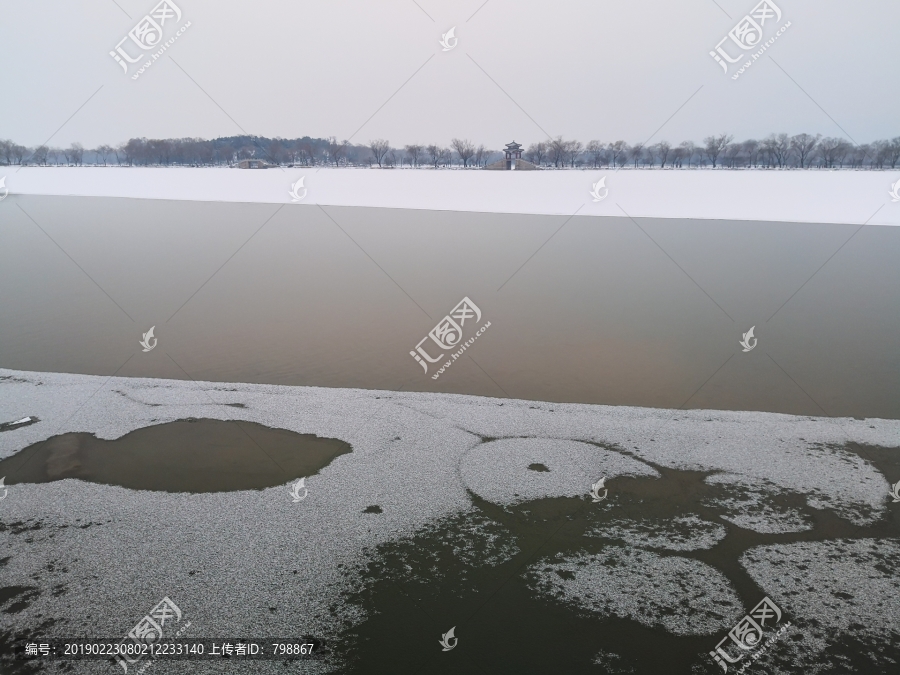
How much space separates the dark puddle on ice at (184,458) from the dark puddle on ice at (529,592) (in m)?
1.52

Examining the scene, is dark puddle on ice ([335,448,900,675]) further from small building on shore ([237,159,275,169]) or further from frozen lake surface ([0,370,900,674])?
small building on shore ([237,159,275,169])

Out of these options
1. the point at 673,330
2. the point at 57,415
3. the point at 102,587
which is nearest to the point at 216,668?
the point at 102,587

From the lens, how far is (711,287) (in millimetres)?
11742

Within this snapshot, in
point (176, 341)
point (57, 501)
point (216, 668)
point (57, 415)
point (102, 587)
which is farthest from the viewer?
point (176, 341)

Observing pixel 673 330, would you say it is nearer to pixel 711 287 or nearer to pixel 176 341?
pixel 711 287

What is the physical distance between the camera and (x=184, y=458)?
17.7 ft

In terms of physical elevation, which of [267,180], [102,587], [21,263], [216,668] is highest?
[267,180]

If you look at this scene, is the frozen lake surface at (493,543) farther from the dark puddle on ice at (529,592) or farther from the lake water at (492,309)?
the lake water at (492,309)

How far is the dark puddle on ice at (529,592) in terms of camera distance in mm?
3357

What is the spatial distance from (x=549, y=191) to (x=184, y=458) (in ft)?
83.9

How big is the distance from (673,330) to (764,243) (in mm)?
9981

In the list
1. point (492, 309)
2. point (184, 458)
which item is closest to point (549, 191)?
point (492, 309)

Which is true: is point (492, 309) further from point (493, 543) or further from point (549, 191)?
point (549, 191)

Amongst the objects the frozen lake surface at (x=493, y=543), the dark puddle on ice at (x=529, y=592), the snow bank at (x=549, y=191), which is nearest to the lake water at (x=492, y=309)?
the frozen lake surface at (x=493, y=543)
